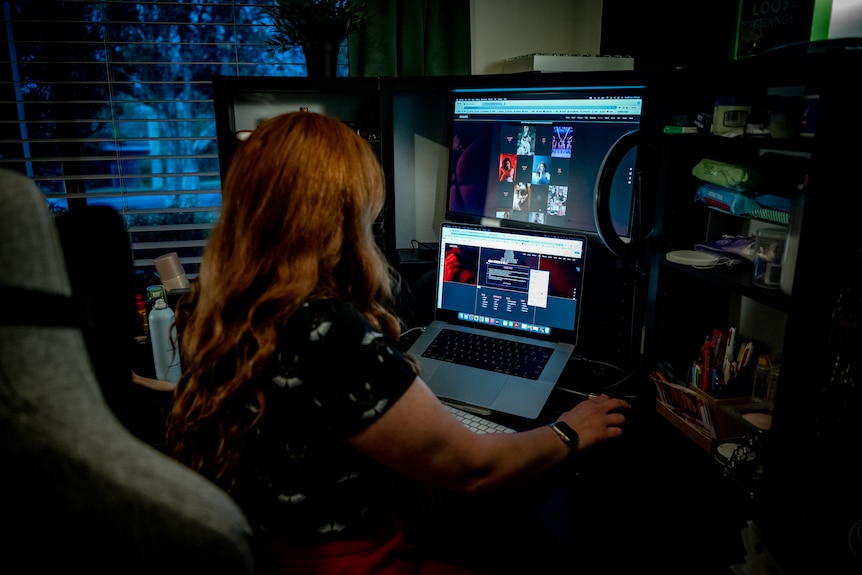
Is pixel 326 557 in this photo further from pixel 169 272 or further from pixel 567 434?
pixel 169 272

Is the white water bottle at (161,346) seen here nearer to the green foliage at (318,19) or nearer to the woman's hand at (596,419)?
the green foliage at (318,19)

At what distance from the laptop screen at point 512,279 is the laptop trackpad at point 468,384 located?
Answer: 201 mm

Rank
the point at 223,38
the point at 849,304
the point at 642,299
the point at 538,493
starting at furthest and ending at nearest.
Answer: the point at 223,38 < the point at 642,299 < the point at 538,493 < the point at 849,304

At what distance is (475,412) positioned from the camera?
1363 mm

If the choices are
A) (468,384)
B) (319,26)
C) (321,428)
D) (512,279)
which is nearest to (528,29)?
(319,26)

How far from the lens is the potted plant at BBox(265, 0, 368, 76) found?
1852mm

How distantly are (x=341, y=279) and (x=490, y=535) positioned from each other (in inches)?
28.7

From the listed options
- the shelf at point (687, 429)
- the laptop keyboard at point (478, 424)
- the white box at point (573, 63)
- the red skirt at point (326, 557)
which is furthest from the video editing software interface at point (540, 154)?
the red skirt at point (326, 557)

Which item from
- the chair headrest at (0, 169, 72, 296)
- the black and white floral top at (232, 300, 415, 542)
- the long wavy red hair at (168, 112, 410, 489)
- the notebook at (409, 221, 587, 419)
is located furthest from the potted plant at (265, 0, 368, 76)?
the chair headrest at (0, 169, 72, 296)

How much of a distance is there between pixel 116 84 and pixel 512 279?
1.69 m

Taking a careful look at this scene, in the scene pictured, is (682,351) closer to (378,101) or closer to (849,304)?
(849,304)

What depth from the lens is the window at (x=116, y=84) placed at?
7.39 feet

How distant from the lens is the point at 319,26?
1.87 metres

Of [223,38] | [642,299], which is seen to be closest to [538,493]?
[642,299]
